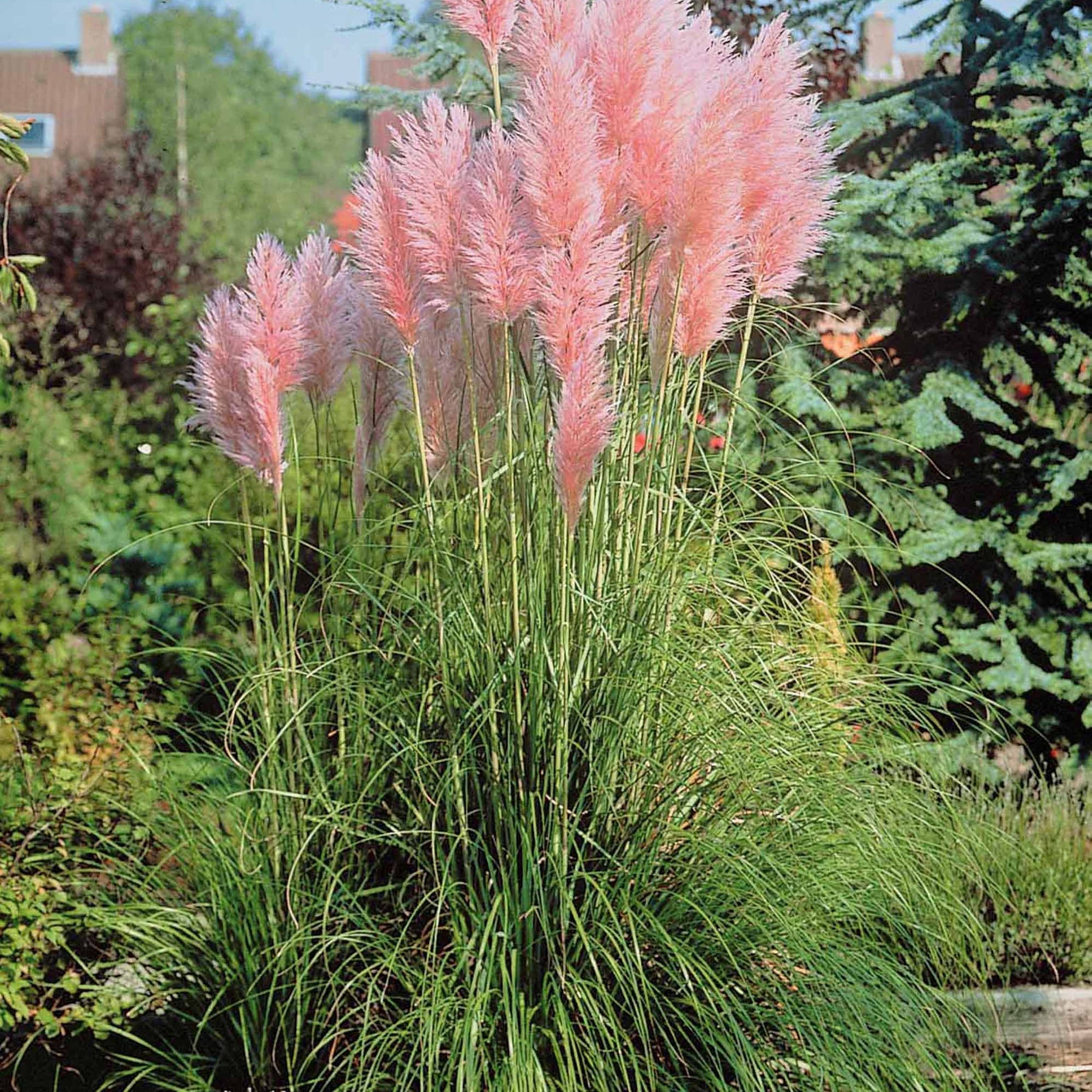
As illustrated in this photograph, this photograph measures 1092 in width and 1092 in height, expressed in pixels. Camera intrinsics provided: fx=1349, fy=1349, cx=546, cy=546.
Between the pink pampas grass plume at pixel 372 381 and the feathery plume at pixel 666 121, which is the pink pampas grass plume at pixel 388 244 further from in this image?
the feathery plume at pixel 666 121

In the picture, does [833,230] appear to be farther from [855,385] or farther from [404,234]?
[404,234]

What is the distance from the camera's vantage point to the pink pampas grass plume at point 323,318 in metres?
3.10

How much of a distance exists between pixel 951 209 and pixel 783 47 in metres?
2.57

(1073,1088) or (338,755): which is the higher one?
(338,755)

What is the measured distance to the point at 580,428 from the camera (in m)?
2.65

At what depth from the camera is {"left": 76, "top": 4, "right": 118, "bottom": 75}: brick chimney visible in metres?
42.9

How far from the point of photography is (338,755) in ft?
9.99

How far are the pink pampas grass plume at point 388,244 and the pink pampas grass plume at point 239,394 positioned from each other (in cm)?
32

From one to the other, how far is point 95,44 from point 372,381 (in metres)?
44.8

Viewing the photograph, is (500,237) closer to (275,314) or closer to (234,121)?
(275,314)

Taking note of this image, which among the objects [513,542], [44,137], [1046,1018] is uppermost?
[44,137]

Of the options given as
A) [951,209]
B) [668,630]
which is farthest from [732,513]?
[951,209]

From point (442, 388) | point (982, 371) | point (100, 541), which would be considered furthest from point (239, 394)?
point (982, 371)

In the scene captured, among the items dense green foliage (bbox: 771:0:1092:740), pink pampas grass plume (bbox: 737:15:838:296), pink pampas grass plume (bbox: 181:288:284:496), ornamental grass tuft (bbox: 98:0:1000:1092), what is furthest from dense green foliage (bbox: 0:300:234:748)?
dense green foliage (bbox: 771:0:1092:740)
